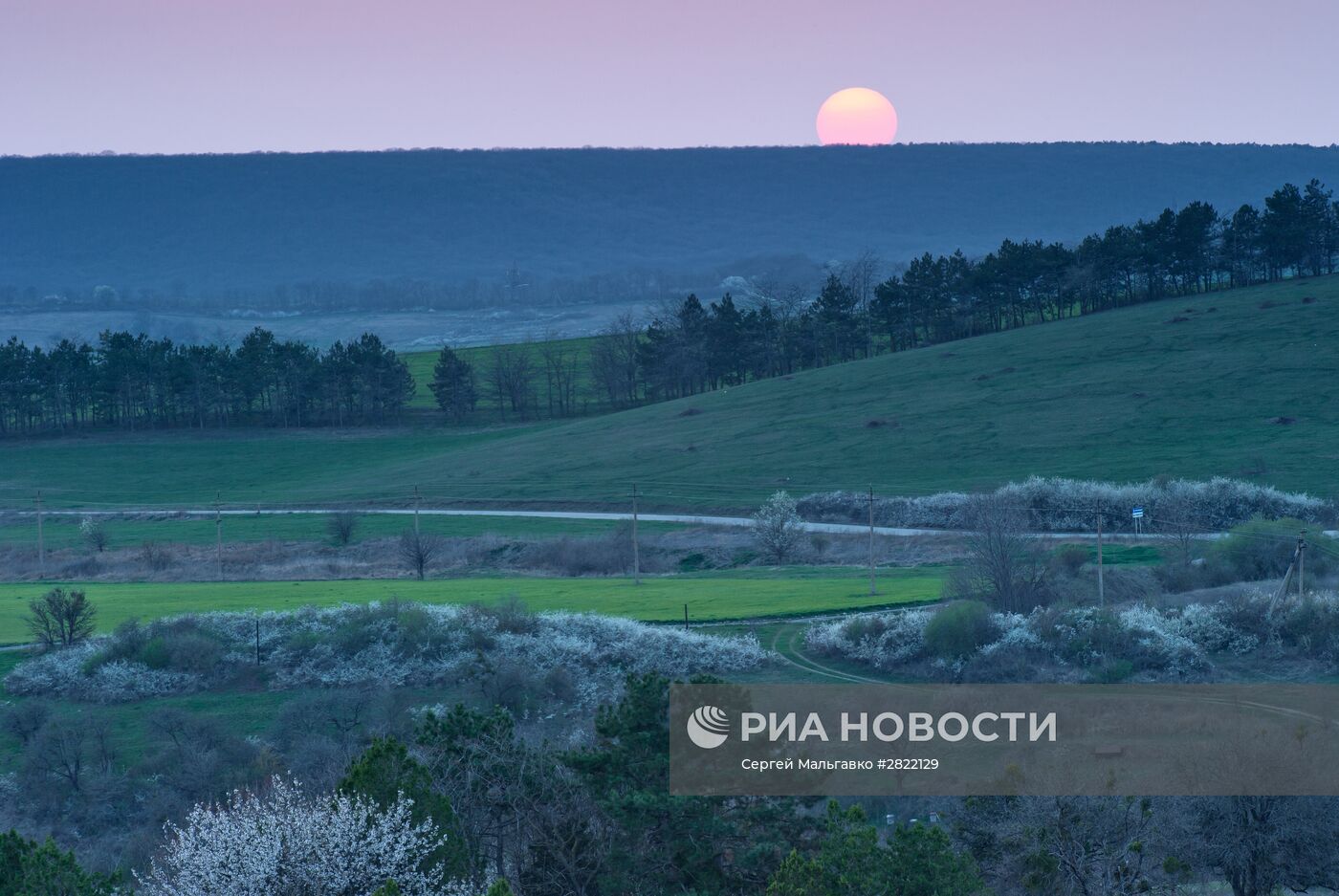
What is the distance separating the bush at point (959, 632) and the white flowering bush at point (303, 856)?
17.8 m

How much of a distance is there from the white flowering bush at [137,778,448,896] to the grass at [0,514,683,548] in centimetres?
4191

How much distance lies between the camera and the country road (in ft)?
158

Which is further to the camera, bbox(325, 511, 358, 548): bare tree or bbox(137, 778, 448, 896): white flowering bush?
bbox(325, 511, 358, 548): bare tree

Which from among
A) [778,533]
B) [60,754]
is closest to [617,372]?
[778,533]

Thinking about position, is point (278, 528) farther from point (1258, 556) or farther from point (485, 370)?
point (485, 370)

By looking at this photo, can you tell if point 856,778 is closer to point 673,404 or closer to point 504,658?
point 504,658

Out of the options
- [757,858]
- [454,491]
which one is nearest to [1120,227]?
[454,491]

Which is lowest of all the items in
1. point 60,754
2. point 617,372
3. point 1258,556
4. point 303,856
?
point 60,754

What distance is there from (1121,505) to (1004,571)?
58.6ft

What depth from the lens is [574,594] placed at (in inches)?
1585

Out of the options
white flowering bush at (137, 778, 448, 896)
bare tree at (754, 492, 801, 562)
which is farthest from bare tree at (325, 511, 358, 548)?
white flowering bush at (137, 778, 448, 896)

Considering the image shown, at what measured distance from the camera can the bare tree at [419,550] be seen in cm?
5047

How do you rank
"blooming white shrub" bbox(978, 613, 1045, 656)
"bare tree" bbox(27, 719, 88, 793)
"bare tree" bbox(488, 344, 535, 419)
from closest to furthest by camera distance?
1. "bare tree" bbox(27, 719, 88, 793)
2. "blooming white shrub" bbox(978, 613, 1045, 656)
3. "bare tree" bbox(488, 344, 535, 419)

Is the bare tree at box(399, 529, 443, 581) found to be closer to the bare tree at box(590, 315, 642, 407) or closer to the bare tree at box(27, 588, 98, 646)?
the bare tree at box(27, 588, 98, 646)
